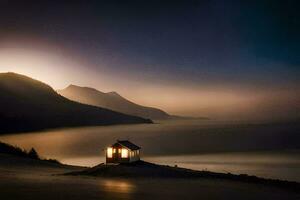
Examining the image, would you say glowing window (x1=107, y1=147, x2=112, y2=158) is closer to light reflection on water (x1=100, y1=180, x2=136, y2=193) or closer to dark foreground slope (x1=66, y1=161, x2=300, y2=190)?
dark foreground slope (x1=66, y1=161, x2=300, y2=190)

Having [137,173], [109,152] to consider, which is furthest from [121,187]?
[109,152]

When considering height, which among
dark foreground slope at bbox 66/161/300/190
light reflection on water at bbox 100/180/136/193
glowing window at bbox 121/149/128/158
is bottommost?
light reflection on water at bbox 100/180/136/193

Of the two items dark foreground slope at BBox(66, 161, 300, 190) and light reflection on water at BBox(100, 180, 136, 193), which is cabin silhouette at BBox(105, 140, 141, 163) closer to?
dark foreground slope at BBox(66, 161, 300, 190)

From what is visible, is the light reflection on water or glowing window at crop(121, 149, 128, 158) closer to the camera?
the light reflection on water

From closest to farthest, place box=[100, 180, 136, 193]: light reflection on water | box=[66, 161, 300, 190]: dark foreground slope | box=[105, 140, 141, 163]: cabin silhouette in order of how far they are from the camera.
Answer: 1. box=[100, 180, 136, 193]: light reflection on water
2. box=[66, 161, 300, 190]: dark foreground slope
3. box=[105, 140, 141, 163]: cabin silhouette

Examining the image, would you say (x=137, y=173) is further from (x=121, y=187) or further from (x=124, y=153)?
(x=121, y=187)

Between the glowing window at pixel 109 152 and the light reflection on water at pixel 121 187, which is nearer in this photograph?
the light reflection on water at pixel 121 187

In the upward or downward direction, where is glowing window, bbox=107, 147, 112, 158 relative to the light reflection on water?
upward

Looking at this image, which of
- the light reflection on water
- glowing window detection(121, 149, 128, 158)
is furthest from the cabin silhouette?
the light reflection on water

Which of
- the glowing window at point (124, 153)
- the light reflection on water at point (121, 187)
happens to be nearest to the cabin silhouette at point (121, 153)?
the glowing window at point (124, 153)

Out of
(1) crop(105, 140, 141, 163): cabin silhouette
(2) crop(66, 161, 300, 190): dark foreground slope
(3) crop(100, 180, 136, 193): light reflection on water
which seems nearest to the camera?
(3) crop(100, 180, 136, 193): light reflection on water

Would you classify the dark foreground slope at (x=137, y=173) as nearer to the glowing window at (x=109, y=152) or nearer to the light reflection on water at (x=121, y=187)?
the glowing window at (x=109, y=152)

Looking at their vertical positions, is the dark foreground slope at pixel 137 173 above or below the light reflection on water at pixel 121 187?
above

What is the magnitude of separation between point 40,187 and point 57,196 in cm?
546
